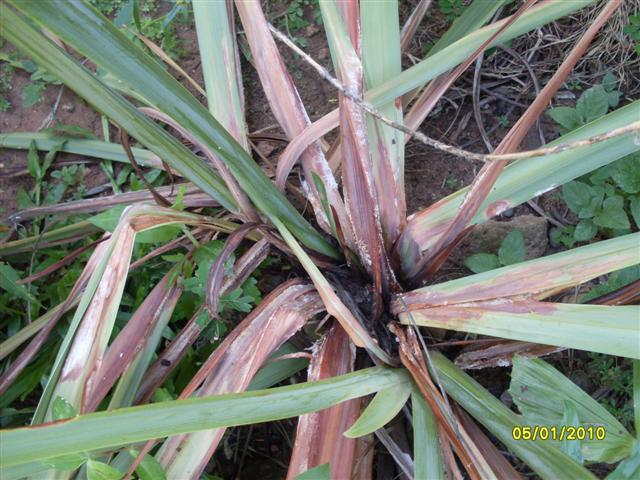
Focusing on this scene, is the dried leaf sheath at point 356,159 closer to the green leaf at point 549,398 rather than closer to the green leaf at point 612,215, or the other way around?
the green leaf at point 549,398

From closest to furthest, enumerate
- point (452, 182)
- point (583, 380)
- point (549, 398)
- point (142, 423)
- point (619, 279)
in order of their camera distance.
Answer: point (142, 423) → point (549, 398) → point (619, 279) → point (583, 380) → point (452, 182)

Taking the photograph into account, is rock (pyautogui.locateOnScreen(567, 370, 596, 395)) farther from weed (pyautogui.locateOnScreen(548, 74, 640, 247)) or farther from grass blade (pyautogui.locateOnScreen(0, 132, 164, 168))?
grass blade (pyautogui.locateOnScreen(0, 132, 164, 168))

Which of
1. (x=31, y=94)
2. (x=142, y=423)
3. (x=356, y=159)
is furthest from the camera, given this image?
(x=31, y=94)

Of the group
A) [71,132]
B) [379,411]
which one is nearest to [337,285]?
[379,411]

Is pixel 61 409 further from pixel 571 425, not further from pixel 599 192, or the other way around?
pixel 599 192

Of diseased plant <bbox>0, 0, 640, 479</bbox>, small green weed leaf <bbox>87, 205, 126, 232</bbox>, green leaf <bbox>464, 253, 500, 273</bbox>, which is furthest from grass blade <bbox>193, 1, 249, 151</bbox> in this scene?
green leaf <bbox>464, 253, 500, 273</bbox>

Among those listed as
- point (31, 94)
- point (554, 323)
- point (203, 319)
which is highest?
point (31, 94)

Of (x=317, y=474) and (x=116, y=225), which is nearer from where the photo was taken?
(x=317, y=474)

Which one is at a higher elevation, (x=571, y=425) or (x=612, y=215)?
(x=612, y=215)
